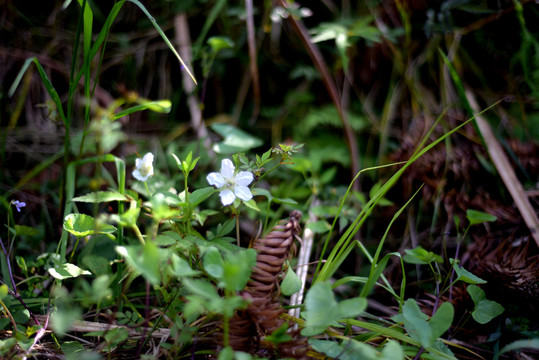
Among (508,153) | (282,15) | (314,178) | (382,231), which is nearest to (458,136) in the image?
(508,153)

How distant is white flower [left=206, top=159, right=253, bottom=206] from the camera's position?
1.12 m

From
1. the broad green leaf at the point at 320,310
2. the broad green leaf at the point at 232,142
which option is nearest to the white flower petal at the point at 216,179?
the broad green leaf at the point at 320,310

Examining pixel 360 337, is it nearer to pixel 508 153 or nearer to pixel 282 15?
pixel 508 153

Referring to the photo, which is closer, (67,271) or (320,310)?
(320,310)

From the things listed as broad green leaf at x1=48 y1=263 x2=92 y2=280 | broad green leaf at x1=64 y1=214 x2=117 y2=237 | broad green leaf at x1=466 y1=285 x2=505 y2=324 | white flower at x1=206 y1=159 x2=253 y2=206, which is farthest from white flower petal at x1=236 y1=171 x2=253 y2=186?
broad green leaf at x1=466 y1=285 x2=505 y2=324

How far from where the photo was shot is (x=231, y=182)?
116 centimetres

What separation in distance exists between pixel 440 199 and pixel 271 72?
1290 mm

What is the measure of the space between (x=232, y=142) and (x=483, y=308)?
1.23 metres

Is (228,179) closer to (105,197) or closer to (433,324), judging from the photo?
(105,197)

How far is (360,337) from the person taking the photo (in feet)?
3.60

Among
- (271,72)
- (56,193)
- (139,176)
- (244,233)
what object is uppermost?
(271,72)

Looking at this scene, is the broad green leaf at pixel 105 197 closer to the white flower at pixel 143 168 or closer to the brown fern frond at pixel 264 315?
the white flower at pixel 143 168

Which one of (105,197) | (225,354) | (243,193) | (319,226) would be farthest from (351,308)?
(105,197)

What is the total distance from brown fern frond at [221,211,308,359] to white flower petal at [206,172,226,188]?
21cm
